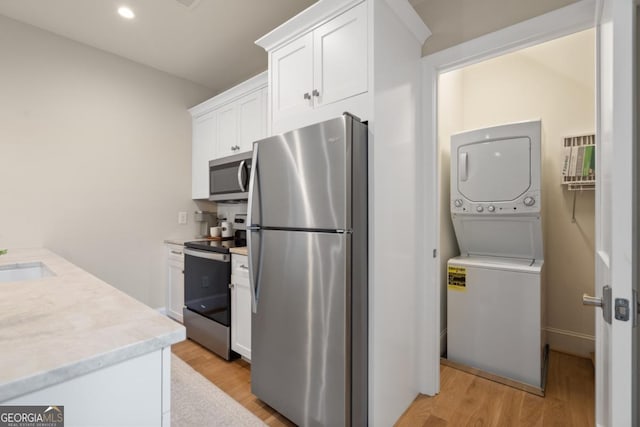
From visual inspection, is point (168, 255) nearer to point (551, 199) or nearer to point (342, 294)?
point (342, 294)

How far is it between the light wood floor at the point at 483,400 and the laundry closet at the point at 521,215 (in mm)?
151

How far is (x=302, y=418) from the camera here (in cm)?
163

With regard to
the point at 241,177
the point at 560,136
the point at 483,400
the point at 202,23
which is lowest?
the point at 483,400

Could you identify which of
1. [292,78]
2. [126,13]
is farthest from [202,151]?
[292,78]

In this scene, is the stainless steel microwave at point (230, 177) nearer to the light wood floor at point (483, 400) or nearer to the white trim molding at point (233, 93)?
the white trim molding at point (233, 93)

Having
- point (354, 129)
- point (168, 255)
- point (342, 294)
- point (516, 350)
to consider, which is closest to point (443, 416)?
point (516, 350)

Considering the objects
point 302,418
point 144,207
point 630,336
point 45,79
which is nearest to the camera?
point 630,336

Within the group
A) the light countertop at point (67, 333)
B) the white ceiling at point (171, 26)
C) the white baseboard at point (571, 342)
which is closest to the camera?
the light countertop at point (67, 333)

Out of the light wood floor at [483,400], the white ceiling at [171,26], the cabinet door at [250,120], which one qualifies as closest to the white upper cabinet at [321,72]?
the white ceiling at [171,26]

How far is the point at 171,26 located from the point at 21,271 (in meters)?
2.09

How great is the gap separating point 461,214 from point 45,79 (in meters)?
3.74

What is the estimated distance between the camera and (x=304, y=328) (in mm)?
1616

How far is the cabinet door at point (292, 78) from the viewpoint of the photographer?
1.83m

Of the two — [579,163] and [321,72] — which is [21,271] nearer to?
[321,72]
